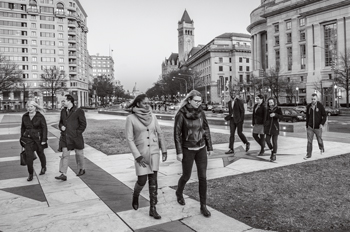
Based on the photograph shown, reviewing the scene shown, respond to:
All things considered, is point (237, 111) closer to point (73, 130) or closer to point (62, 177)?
point (73, 130)

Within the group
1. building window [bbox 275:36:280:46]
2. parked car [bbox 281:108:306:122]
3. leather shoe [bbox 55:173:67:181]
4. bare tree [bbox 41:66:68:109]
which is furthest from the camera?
building window [bbox 275:36:280:46]

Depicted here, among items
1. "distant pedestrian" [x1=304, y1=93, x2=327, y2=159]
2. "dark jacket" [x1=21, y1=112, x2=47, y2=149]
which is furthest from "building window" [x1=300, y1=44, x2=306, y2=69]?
"dark jacket" [x1=21, y1=112, x2=47, y2=149]

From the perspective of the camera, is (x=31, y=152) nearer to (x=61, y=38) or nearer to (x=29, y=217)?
(x=29, y=217)

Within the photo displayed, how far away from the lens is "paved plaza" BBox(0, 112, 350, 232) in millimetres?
4477

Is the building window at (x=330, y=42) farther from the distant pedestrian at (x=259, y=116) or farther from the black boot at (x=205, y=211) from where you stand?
the black boot at (x=205, y=211)

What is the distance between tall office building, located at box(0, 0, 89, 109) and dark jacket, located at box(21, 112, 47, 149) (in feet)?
293

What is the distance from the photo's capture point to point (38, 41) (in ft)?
312

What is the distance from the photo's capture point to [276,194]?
5.84 m

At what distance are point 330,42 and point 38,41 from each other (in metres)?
81.9

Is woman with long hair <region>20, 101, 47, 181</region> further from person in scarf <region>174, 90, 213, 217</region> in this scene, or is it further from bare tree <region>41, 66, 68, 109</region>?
bare tree <region>41, 66, 68, 109</region>

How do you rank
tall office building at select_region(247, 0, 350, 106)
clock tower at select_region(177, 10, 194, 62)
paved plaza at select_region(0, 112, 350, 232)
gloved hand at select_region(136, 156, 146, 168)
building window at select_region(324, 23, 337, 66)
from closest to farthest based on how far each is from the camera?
1. paved plaza at select_region(0, 112, 350, 232)
2. gloved hand at select_region(136, 156, 146, 168)
3. tall office building at select_region(247, 0, 350, 106)
4. building window at select_region(324, 23, 337, 66)
5. clock tower at select_region(177, 10, 194, 62)

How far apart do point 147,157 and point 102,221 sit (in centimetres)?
116

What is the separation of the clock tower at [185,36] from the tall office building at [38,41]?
3642 inches

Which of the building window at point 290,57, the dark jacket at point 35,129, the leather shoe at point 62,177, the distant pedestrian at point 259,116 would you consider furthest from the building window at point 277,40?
the leather shoe at point 62,177
